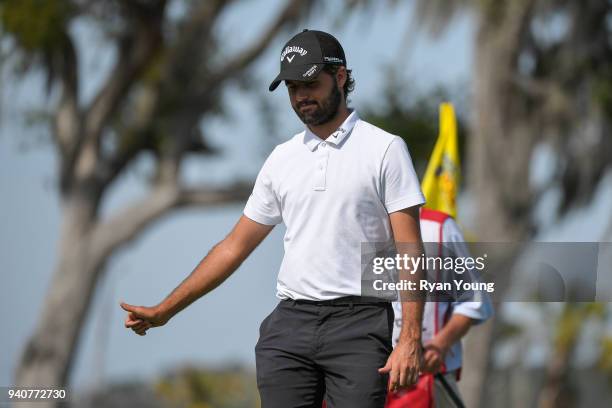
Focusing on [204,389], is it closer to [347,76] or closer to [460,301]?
[460,301]

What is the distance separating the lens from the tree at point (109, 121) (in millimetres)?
21266

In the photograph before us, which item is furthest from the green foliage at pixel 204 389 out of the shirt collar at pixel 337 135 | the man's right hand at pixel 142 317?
the shirt collar at pixel 337 135

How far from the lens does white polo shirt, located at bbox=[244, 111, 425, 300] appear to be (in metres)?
4.76

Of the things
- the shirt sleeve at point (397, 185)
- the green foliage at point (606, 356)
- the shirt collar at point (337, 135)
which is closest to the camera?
the shirt sleeve at point (397, 185)

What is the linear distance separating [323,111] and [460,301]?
1.57 metres

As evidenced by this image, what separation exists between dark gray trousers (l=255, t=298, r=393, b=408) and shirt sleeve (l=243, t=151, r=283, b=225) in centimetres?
37

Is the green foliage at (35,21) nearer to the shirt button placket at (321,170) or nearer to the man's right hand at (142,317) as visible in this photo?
the man's right hand at (142,317)

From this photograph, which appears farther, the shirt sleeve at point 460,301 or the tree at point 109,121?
the tree at point 109,121

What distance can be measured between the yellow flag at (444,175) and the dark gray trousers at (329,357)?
2058 millimetres

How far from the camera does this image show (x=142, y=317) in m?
5.02

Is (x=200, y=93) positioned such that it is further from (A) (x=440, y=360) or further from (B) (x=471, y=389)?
(A) (x=440, y=360)

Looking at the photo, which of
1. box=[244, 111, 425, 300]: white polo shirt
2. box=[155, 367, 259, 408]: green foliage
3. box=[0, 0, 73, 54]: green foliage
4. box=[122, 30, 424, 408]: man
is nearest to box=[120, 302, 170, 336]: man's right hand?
box=[122, 30, 424, 408]: man

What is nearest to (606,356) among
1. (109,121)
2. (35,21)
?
(109,121)

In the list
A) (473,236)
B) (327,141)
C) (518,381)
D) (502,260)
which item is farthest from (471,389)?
(518,381)
